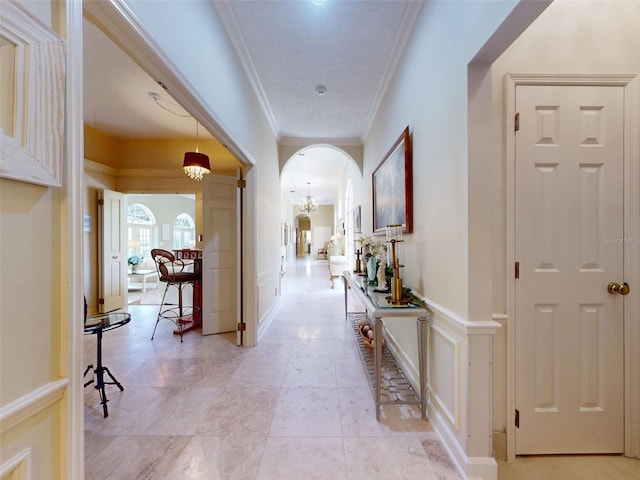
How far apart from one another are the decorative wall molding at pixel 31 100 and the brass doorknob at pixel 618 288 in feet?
8.81

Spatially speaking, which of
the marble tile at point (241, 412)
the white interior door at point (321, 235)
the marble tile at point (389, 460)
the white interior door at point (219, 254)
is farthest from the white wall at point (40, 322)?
the white interior door at point (321, 235)

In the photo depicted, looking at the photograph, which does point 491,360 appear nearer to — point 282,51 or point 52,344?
point 52,344

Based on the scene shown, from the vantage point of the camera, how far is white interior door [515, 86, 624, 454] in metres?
1.46

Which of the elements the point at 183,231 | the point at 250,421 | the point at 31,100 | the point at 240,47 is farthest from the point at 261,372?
the point at 183,231

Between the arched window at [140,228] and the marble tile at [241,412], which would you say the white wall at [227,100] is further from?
the arched window at [140,228]

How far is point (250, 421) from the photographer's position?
1.77 metres

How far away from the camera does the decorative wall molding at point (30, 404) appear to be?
2.16 feet

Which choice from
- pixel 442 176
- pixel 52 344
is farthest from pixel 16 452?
Result: pixel 442 176

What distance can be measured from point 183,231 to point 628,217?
41.7 ft

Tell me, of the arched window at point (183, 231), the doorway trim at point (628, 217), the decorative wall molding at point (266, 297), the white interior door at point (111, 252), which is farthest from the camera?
the arched window at point (183, 231)

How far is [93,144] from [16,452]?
488 centimetres

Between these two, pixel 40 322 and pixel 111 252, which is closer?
pixel 40 322

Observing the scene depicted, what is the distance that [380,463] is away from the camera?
1.45 metres

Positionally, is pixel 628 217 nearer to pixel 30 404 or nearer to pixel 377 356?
pixel 377 356
